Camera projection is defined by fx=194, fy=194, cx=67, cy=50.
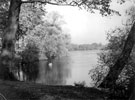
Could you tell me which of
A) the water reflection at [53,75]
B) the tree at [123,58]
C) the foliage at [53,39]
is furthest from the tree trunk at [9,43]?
the foliage at [53,39]

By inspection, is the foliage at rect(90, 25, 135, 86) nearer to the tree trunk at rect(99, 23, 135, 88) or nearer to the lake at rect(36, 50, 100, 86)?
the lake at rect(36, 50, 100, 86)

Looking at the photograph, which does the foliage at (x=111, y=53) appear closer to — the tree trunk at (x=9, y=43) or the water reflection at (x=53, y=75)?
the tree trunk at (x=9, y=43)

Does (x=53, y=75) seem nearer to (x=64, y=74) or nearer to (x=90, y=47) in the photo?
(x=64, y=74)

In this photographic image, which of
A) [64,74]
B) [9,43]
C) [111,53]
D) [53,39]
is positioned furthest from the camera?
[53,39]

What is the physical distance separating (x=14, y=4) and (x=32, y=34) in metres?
22.8

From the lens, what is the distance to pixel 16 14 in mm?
10508

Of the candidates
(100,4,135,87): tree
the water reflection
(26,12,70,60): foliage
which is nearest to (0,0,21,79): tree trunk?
(100,4,135,87): tree

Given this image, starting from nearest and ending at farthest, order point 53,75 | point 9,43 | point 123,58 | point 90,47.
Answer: point 123,58, point 9,43, point 53,75, point 90,47

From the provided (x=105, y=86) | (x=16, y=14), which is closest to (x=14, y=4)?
(x=16, y=14)

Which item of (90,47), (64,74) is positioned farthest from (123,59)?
(90,47)

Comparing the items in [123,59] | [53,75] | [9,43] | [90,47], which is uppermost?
[9,43]

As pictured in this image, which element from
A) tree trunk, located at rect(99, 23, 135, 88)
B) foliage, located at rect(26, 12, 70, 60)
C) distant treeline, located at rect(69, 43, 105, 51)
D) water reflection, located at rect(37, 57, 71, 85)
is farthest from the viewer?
foliage, located at rect(26, 12, 70, 60)

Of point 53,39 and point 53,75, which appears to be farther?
point 53,39

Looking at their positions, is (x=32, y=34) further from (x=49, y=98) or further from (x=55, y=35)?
(x=49, y=98)
